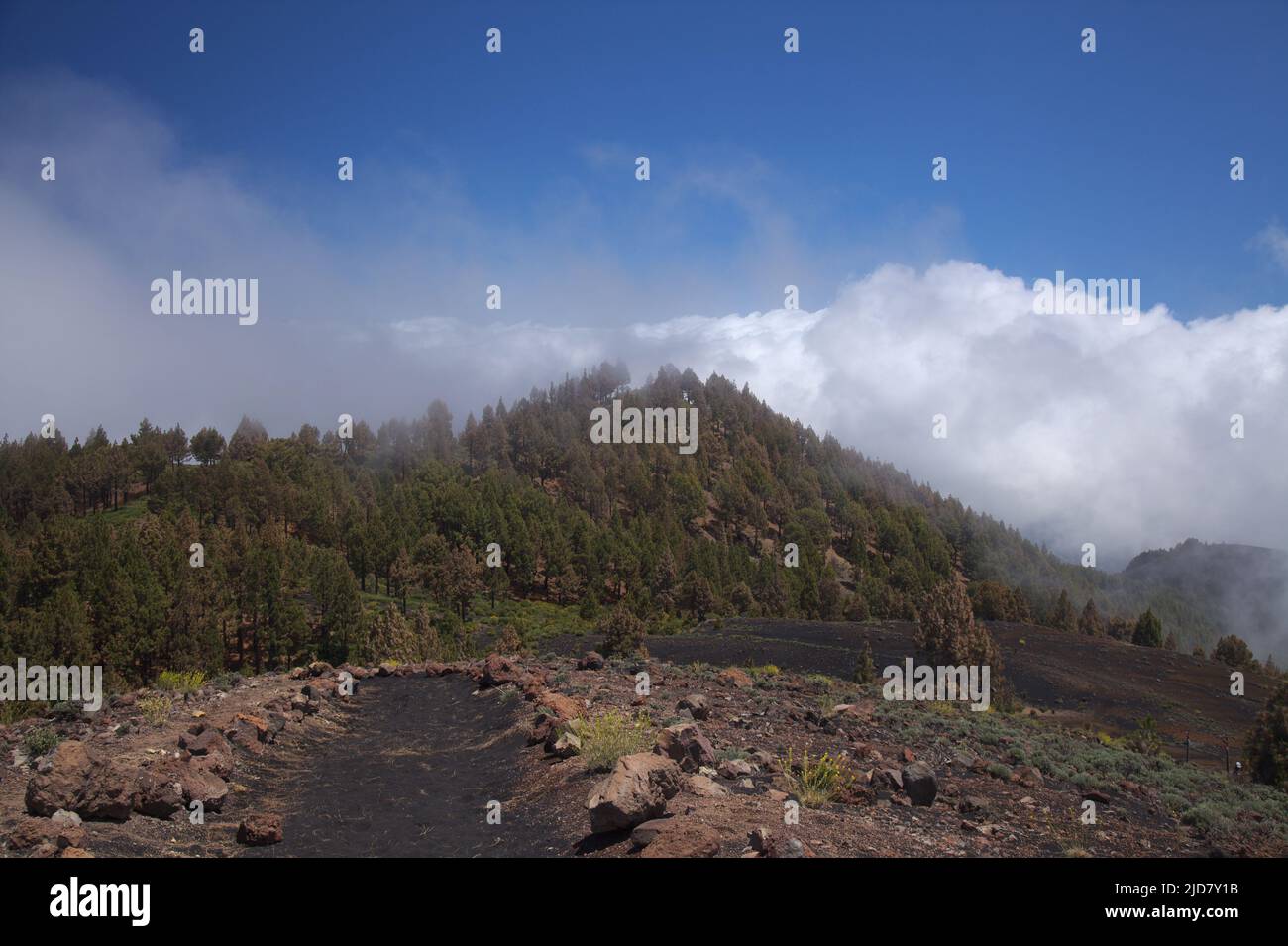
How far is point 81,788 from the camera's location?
7.70 m

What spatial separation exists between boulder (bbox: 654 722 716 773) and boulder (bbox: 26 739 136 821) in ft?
19.5

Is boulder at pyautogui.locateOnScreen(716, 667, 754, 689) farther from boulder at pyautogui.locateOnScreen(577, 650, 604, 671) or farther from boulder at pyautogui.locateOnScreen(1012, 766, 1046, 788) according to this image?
boulder at pyautogui.locateOnScreen(1012, 766, 1046, 788)

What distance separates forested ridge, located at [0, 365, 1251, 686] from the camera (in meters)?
45.7

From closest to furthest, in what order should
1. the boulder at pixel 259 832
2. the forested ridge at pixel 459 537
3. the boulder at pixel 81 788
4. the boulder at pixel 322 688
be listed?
the boulder at pixel 81 788 → the boulder at pixel 259 832 → the boulder at pixel 322 688 → the forested ridge at pixel 459 537

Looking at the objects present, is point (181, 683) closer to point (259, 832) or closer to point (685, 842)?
point (259, 832)

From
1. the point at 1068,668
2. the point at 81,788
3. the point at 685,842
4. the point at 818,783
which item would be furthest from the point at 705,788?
the point at 1068,668

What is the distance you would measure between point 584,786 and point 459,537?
81673 mm

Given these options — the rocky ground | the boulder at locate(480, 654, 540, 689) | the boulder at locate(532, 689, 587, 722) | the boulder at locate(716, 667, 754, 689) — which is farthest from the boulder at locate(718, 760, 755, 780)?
the boulder at locate(716, 667, 754, 689)

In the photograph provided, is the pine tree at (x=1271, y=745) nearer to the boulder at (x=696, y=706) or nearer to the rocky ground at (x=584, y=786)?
the rocky ground at (x=584, y=786)

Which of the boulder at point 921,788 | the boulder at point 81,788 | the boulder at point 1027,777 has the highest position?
the boulder at point 81,788

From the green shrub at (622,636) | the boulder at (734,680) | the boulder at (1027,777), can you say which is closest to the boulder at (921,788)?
the boulder at (1027,777)

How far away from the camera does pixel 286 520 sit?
90.1 metres

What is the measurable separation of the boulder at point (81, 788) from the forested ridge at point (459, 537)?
94.5 ft

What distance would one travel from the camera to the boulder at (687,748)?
30.5 feet
